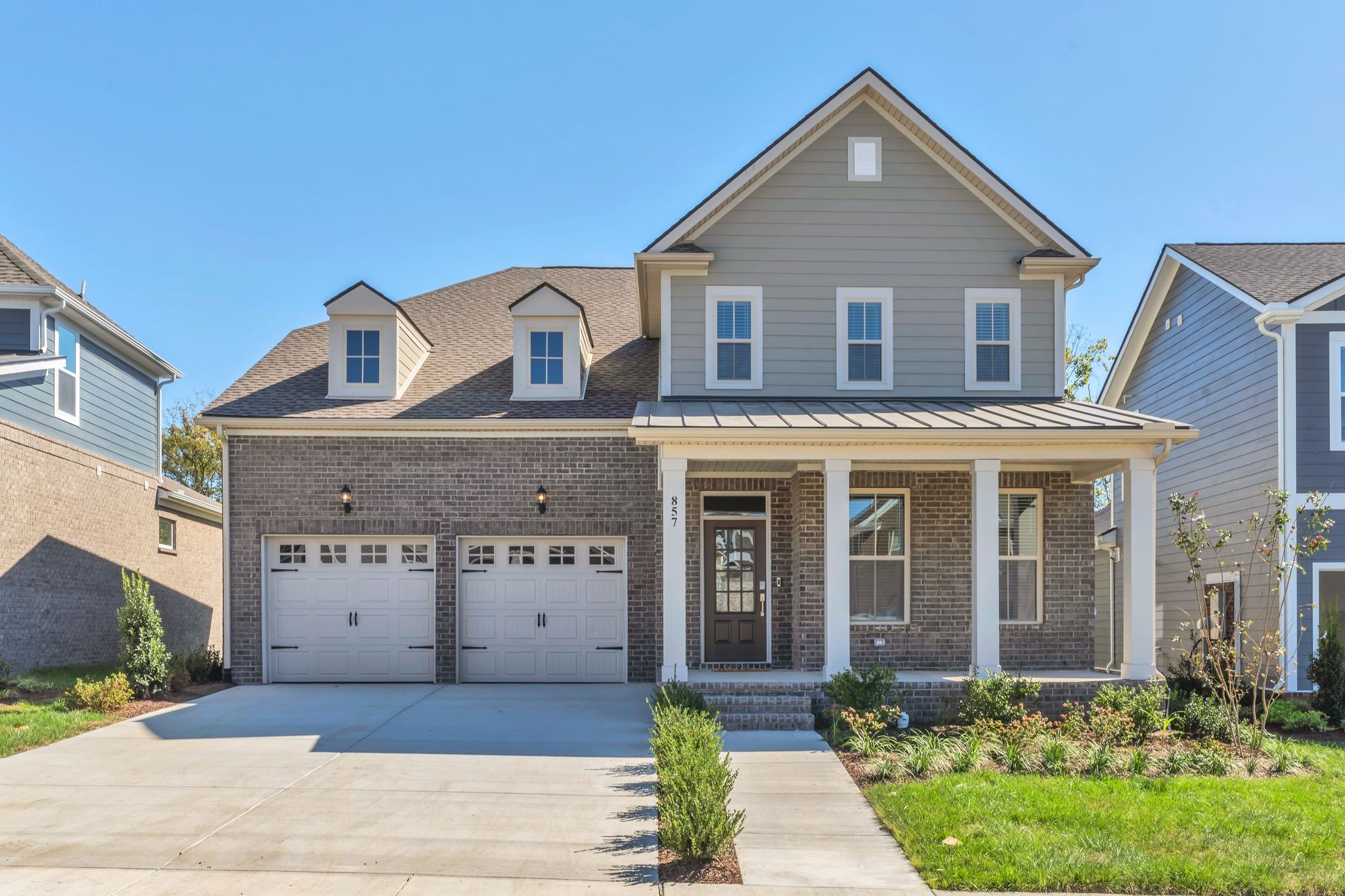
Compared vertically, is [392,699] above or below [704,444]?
below

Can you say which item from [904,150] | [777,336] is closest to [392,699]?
[777,336]

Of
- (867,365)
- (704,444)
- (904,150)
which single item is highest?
(904,150)

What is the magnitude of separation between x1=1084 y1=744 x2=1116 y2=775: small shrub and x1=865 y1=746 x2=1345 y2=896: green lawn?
208 mm

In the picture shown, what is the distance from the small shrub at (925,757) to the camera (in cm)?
873

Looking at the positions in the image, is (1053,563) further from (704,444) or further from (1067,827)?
(1067,827)

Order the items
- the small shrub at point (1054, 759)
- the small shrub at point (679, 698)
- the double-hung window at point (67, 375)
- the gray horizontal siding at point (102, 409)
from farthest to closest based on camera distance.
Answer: the double-hung window at point (67, 375), the gray horizontal siding at point (102, 409), the small shrub at point (679, 698), the small shrub at point (1054, 759)

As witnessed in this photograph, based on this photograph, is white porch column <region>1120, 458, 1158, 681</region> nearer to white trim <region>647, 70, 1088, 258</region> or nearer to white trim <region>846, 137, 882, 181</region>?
white trim <region>647, 70, 1088, 258</region>

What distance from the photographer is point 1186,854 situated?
21.9 feet

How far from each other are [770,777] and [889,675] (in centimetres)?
279

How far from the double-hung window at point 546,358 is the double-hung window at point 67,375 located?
23.1 feet

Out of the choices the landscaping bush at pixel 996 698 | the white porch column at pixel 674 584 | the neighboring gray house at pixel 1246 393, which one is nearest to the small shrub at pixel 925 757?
the landscaping bush at pixel 996 698

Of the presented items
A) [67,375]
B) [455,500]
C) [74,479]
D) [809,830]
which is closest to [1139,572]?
[809,830]

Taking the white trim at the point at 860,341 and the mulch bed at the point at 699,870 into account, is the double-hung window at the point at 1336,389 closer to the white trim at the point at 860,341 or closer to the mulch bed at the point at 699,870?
the white trim at the point at 860,341

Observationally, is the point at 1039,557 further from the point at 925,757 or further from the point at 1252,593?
the point at 925,757
